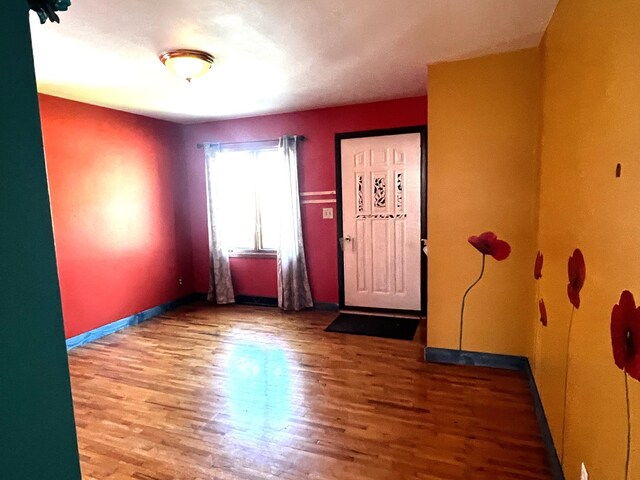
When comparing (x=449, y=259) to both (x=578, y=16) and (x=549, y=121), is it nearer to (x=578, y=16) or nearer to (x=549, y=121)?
(x=549, y=121)

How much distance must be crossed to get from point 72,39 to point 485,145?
2888mm

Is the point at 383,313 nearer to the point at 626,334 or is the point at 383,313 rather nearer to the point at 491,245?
the point at 491,245

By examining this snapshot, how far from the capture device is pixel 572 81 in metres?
1.79

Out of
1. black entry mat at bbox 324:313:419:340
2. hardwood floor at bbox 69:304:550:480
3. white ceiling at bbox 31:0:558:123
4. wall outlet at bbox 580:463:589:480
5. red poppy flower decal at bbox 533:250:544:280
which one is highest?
white ceiling at bbox 31:0:558:123

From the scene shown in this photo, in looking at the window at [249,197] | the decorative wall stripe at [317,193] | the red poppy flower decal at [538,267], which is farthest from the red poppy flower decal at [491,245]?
the window at [249,197]

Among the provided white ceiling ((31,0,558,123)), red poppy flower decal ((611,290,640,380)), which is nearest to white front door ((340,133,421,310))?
white ceiling ((31,0,558,123))

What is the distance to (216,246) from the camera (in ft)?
16.6

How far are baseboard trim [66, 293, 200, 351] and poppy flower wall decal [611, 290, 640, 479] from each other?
4.30 m

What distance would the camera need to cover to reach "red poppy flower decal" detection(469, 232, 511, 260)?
9.73ft

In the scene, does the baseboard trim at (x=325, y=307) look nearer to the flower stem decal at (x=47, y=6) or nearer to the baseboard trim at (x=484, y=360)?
the baseboard trim at (x=484, y=360)

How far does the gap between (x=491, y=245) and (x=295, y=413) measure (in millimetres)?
1930

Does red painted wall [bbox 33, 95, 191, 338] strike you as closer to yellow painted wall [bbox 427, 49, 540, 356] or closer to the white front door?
the white front door

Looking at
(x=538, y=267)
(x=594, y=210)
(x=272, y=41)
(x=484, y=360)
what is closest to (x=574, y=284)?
(x=594, y=210)

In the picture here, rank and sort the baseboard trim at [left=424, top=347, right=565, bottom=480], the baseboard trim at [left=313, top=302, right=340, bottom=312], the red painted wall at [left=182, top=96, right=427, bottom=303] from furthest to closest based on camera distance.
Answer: the baseboard trim at [left=313, top=302, right=340, bottom=312] → the red painted wall at [left=182, top=96, right=427, bottom=303] → the baseboard trim at [left=424, top=347, right=565, bottom=480]
